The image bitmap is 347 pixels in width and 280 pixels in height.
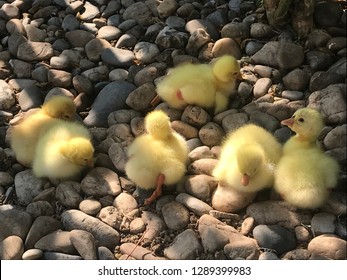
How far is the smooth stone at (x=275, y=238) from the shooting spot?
214 centimetres

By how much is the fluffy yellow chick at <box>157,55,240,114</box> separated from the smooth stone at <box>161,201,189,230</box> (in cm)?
66

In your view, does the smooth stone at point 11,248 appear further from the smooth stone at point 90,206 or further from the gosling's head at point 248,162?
the gosling's head at point 248,162

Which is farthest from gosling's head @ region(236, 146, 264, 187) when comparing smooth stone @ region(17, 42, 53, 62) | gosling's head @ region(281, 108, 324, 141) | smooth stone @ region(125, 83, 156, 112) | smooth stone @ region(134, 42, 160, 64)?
smooth stone @ region(17, 42, 53, 62)

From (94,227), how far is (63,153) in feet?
→ 1.34

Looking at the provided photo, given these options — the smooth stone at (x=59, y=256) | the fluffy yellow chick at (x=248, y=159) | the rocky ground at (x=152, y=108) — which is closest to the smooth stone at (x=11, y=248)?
the rocky ground at (x=152, y=108)

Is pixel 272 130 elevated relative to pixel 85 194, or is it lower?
elevated

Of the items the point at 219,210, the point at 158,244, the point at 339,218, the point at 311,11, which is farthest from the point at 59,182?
the point at 311,11

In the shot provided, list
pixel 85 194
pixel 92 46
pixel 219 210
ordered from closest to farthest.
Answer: pixel 219 210 → pixel 85 194 → pixel 92 46

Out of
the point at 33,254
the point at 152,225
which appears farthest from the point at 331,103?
the point at 33,254

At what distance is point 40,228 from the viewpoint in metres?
2.31

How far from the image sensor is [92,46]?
330 cm

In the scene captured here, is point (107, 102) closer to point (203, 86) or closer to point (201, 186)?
point (203, 86)

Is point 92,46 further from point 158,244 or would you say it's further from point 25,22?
point 158,244
